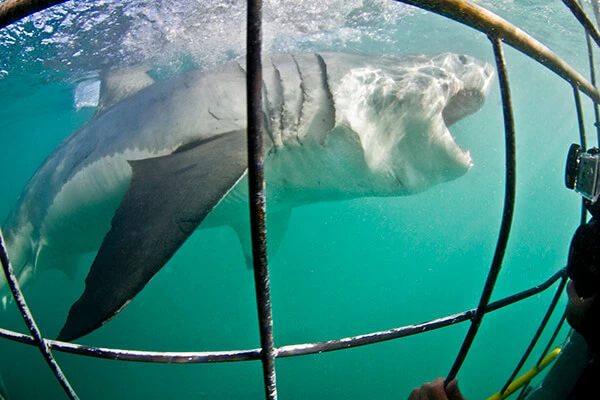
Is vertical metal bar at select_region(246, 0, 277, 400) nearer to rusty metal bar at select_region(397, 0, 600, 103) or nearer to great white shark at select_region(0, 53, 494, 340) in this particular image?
rusty metal bar at select_region(397, 0, 600, 103)

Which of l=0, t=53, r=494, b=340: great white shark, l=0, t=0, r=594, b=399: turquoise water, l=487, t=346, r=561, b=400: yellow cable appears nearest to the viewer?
l=487, t=346, r=561, b=400: yellow cable

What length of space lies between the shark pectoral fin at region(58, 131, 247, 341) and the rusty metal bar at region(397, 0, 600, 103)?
119 centimetres

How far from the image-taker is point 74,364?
10.9 meters

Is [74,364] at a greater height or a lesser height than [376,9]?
lesser

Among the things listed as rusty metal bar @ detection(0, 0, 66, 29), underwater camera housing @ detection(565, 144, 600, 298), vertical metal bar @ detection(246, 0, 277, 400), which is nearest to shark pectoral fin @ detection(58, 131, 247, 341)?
vertical metal bar @ detection(246, 0, 277, 400)

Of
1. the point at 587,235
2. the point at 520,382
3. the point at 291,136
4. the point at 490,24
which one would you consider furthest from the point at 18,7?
the point at 520,382

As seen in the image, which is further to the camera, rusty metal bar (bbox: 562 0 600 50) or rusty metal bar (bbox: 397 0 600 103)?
rusty metal bar (bbox: 562 0 600 50)

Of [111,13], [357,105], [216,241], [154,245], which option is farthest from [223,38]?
[216,241]

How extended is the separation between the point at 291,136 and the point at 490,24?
185cm

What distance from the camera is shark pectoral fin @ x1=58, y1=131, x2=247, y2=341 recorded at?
4.16 ft

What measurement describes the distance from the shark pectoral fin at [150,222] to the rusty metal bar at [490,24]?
3.92 feet

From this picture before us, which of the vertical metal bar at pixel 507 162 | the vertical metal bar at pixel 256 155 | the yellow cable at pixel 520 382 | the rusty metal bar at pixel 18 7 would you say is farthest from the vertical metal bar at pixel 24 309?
the yellow cable at pixel 520 382

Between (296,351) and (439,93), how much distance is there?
2.34 m

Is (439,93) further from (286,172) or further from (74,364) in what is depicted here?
(74,364)
